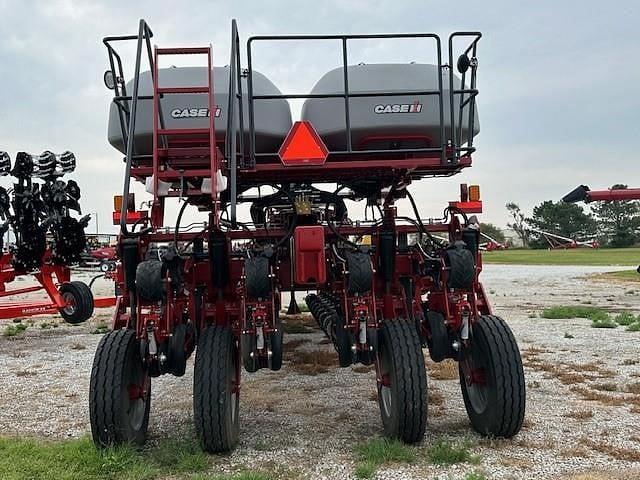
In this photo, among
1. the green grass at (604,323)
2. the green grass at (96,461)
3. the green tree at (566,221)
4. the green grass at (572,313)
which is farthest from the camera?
the green tree at (566,221)

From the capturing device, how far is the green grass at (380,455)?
4.30 metres

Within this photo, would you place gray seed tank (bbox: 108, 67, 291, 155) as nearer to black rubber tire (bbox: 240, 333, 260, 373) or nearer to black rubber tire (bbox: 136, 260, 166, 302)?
black rubber tire (bbox: 136, 260, 166, 302)

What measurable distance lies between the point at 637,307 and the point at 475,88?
37.7ft

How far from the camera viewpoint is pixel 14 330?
1191cm

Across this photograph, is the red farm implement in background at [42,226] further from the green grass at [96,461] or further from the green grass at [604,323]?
the green grass at [604,323]

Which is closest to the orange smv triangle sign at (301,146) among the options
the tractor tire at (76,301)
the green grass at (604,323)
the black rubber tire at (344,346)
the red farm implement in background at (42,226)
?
the black rubber tire at (344,346)

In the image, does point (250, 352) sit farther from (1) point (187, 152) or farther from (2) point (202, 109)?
(2) point (202, 109)

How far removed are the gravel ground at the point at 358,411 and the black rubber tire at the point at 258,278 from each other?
116 cm

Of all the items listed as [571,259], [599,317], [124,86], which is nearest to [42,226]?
[124,86]

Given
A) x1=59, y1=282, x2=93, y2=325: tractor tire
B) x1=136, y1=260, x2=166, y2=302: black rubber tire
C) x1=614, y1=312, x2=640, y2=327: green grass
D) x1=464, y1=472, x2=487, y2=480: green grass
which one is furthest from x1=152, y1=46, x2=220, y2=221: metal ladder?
x1=614, y1=312, x2=640, y2=327: green grass

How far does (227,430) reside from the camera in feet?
14.9

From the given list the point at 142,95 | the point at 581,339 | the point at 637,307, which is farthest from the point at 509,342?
the point at 637,307

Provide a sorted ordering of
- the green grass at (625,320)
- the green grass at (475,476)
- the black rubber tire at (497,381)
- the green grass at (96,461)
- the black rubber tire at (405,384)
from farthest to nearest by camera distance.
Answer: the green grass at (625,320), the black rubber tire at (497,381), the black rubber tire at (405,384), the green grass at (96,461), the green grass at (475,476)

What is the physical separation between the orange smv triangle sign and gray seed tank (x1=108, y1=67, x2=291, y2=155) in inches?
22.0
